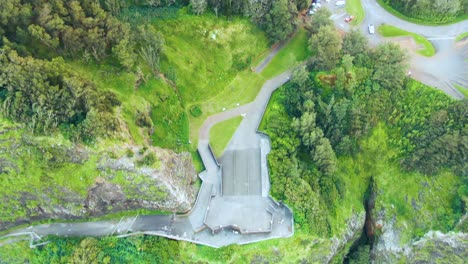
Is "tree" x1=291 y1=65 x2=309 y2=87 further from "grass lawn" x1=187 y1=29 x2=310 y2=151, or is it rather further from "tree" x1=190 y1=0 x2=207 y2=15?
"tree" x1=190 y1=0 x2=207 y2=15

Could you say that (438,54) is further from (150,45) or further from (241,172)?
(150,45)

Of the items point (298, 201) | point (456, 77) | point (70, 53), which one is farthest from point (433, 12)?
point (70, 53)

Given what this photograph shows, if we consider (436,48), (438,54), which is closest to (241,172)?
(438,54)

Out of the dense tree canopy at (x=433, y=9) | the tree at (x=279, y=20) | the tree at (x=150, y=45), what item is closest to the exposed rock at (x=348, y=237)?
the tree at (x=279, y=20)

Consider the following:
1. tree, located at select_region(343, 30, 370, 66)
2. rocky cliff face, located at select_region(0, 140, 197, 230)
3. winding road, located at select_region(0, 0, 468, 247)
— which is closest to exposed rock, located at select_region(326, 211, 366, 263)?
winding road, located at select_region(0, 0, 468, 247)

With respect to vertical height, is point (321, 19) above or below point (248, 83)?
above

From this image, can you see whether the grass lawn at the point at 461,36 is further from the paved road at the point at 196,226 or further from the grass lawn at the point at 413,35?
the paved road at the point at 196,226
